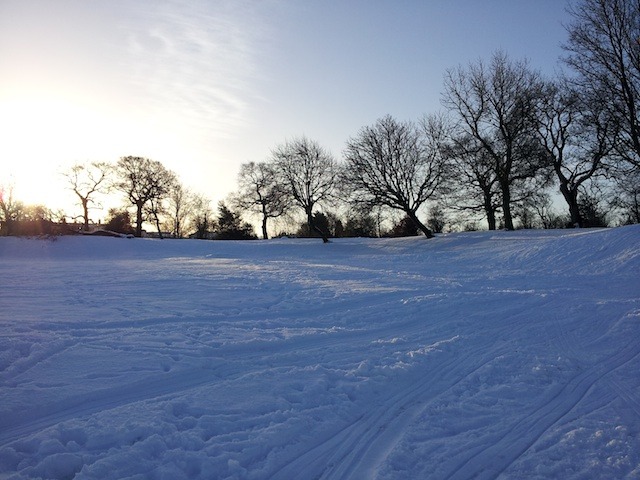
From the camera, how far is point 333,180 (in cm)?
3794

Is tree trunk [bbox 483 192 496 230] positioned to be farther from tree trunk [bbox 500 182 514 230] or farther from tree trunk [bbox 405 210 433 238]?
tree trunk [bbox 405 210 433 238]

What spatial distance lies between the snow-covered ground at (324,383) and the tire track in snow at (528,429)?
0.07 ft

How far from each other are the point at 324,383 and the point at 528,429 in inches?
97.9

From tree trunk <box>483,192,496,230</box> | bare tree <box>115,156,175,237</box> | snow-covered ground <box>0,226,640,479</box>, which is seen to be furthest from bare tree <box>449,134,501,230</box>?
bare tree <box>115,156,175,237</box>

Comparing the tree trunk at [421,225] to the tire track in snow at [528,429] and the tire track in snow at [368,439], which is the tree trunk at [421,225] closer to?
the tire track in snow at [528,429]

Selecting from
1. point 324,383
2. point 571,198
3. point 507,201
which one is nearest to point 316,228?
point 507,201

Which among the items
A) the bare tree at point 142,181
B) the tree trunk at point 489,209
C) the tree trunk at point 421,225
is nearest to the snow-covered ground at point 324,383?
the tree trunk at point 421,225

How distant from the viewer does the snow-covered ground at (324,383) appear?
386 centimetres

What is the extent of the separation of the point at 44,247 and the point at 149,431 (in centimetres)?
2972

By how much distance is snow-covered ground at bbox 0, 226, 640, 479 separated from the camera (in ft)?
12.7

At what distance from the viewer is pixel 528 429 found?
4359mm

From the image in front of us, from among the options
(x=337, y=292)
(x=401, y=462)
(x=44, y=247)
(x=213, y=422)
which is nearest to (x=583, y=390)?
(x=401, y=462)

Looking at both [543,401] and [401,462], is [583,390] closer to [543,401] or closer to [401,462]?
[543,401]

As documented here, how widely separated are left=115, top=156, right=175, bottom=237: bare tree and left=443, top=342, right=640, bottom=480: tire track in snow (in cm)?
5073
